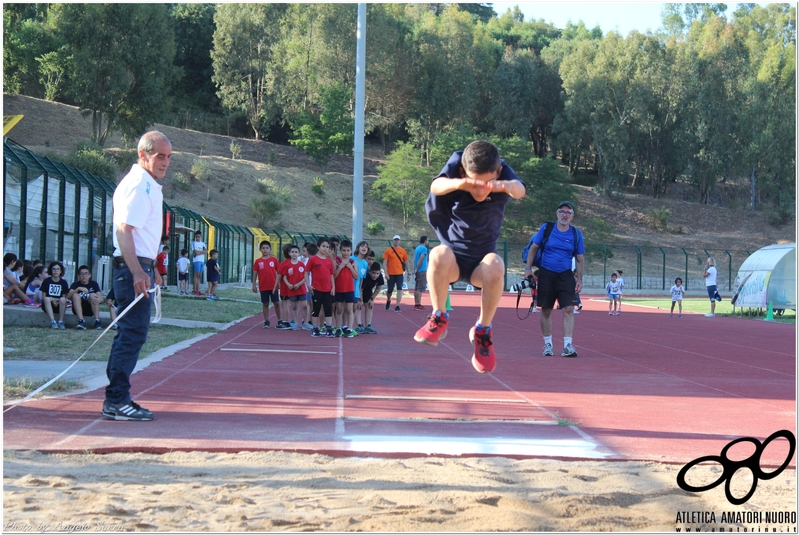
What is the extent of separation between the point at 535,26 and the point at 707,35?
30336mm

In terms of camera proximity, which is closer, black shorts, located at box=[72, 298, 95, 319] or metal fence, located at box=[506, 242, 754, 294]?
black shorts, located at box=[72, 298, 95, 319]

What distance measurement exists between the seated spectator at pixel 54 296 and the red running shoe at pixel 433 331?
873 cm

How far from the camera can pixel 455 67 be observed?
65.8 m

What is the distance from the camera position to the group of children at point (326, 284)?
46.1 ft


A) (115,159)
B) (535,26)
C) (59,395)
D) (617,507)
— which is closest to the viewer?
(617,507)

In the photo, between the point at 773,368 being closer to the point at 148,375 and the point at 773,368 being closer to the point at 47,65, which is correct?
the point at 148,375

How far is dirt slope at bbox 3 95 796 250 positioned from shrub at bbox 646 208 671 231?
1.46ft

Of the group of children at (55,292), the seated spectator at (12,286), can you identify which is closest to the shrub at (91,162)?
the group of children at (55,292)

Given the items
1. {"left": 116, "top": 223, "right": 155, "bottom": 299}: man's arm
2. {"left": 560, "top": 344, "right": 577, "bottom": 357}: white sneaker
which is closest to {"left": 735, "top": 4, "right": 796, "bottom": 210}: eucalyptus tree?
{"left": 560, "top": 344, "right": 577, "bottom": 357}: white sneaker

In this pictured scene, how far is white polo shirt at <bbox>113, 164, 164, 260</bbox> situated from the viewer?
6133 mm

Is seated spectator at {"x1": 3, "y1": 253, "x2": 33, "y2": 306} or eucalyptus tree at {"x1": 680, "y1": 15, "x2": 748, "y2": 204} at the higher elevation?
eucalyptus tree at {"x1": 680, "y1": 15, "x2": 748, "y2": 204}

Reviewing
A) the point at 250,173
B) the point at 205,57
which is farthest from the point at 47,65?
the point at 205,57

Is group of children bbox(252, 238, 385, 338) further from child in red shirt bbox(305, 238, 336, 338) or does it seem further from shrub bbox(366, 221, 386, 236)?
shrub bbox(366, 221, 386, 236)

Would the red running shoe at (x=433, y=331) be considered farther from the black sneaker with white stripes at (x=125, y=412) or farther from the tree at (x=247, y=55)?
the tree at (x=247, y=55)
